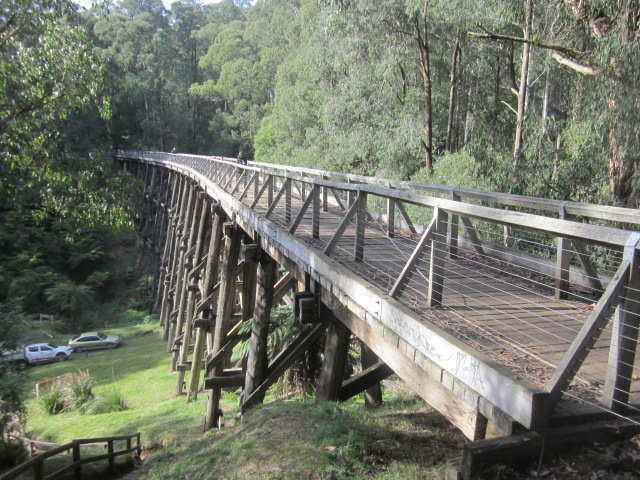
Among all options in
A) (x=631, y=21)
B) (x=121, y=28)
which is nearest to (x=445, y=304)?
(x=631, y=21)

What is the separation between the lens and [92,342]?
67.2 feet

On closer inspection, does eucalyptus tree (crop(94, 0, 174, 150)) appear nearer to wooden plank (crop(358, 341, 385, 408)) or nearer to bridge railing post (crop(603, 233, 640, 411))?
wooden plank (crop(358, 341, 385, 408))

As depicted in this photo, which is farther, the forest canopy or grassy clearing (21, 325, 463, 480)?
the forest canopy

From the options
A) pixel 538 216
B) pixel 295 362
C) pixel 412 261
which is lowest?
pixel 295 362

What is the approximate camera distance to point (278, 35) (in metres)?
53.7

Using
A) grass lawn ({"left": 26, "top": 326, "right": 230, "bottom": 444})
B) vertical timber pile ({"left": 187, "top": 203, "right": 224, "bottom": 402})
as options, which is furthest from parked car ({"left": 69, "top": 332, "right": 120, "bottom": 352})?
vertical timber pile ({"left": 187, "top": 203, "right": 224, "bottom": 402})

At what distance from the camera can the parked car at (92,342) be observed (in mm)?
20281

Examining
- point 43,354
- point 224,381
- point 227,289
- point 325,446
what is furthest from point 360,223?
point 43,354

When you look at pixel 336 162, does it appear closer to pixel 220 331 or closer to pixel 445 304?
pixel 220 331

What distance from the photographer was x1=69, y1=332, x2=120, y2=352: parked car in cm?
2028

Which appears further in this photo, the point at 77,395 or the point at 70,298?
the point at 70,298

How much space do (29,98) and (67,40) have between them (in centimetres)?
107

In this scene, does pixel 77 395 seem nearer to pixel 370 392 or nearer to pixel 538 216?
pixel 370 392

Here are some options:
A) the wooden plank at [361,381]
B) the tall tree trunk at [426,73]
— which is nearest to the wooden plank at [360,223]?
the wooden plank at [361,381]
